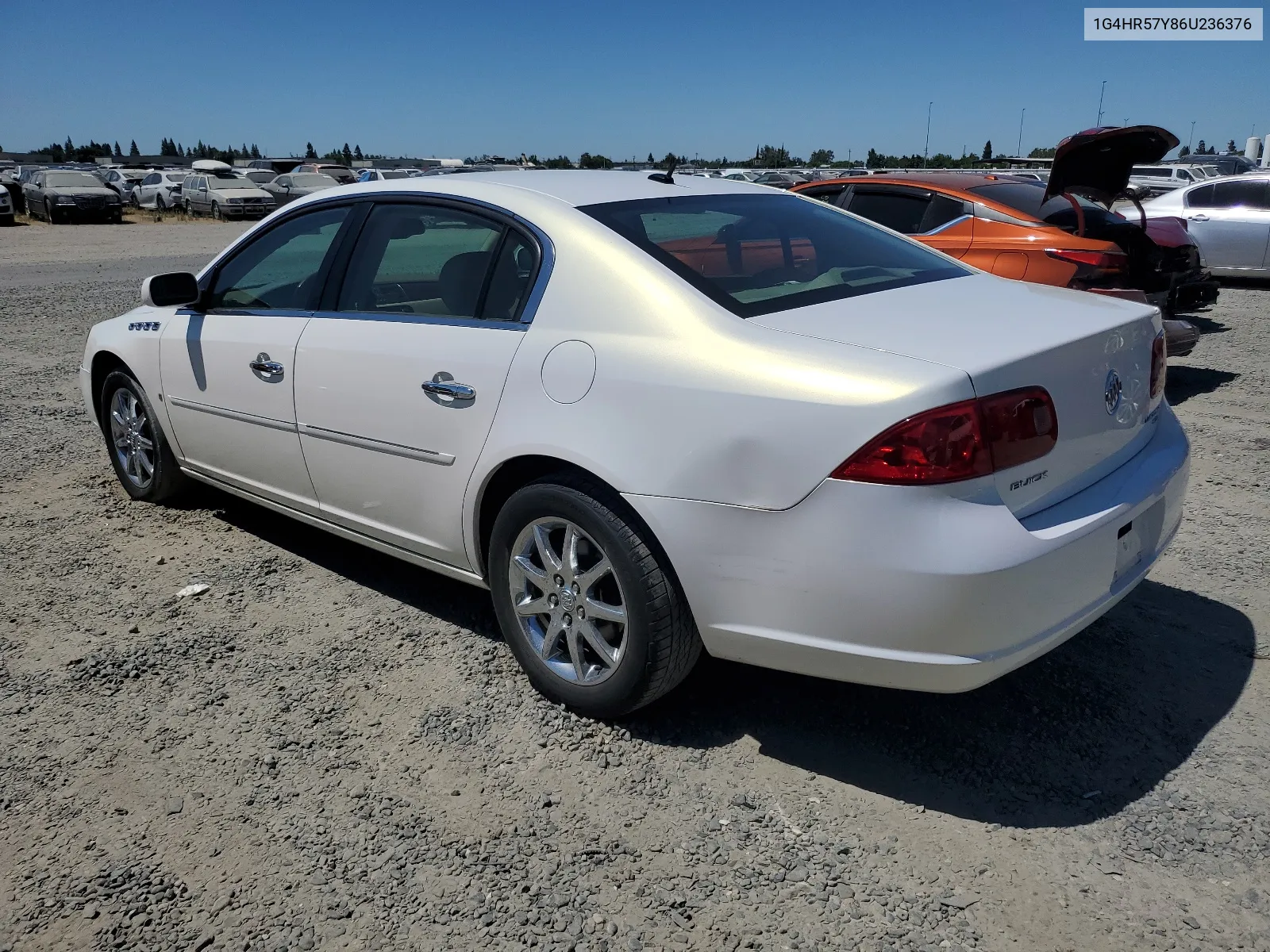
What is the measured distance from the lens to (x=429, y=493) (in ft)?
11.1

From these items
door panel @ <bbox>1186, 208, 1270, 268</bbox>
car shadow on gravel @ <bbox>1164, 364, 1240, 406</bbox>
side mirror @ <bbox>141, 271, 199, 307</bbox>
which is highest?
side mirror @ <bbox>141, 271, 199, 307</bbox>

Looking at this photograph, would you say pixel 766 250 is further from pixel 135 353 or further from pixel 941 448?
pixel 135 353

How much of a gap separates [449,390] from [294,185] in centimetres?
3554

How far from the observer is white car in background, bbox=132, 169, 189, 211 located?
119 ft

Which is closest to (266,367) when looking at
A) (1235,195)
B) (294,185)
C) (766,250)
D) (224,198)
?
(766,250)

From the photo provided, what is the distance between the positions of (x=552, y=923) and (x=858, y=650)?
0.98 meters

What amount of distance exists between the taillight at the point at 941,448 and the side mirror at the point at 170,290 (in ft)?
10.5

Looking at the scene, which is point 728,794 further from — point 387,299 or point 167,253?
point 167,253

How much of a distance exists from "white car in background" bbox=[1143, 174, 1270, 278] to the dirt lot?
1057cm

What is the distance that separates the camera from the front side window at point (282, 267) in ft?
13.1

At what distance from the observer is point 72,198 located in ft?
98.9

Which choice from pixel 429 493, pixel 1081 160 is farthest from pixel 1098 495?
pixel 1081 160

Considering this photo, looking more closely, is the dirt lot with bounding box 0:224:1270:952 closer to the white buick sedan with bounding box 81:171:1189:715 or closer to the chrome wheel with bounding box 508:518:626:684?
the chrome wheel with bounding box 508:518:626:684

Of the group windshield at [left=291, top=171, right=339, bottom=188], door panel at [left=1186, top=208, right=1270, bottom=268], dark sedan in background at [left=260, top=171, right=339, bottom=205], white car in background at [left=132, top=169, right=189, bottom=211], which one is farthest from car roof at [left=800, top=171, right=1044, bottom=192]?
white car in background at [left=132, top=169, right=189, bottom=211]
